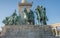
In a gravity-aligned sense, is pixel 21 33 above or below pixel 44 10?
below

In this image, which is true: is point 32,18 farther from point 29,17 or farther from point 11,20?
point 11,20

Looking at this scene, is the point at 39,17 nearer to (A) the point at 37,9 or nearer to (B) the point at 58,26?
(A) the point at 37,9

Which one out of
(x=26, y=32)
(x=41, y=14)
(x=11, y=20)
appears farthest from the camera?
(x=11, y=20)

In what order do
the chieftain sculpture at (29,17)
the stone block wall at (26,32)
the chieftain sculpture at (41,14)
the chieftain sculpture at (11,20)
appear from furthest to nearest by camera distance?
1. the chieftain sculpture at (11,20)
2. the chieftain sculpture at (29,17)
3. the chieftain sculpture at (41,14)
4. the stone block wall at (26,32)

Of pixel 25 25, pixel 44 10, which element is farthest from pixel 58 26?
pixel 25 25

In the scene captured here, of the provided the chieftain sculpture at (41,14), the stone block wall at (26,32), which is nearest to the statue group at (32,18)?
the chieftain sculpture at (41,14)

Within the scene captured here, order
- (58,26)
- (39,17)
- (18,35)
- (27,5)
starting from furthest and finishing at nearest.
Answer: (27,5)
(58,26)
(39,17)
(18,35)

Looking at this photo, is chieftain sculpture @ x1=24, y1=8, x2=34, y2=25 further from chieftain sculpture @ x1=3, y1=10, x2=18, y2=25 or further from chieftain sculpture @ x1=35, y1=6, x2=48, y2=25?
chieftain sculpture @ x1=3, y1=10, x2=18, y2=25

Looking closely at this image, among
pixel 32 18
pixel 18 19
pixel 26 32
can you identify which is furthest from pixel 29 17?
pixel 26 32

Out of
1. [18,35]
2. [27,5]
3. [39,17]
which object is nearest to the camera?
[18,35]

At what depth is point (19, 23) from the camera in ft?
102

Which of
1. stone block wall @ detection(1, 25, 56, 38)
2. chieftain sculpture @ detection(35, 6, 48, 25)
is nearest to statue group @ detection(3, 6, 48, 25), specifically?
chieftain sculpture @ detection(35, 6, 48, 25)

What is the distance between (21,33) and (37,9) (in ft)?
15.3

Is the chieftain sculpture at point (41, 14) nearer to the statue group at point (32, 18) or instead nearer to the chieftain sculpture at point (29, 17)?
the statue group at point (32, 18)
